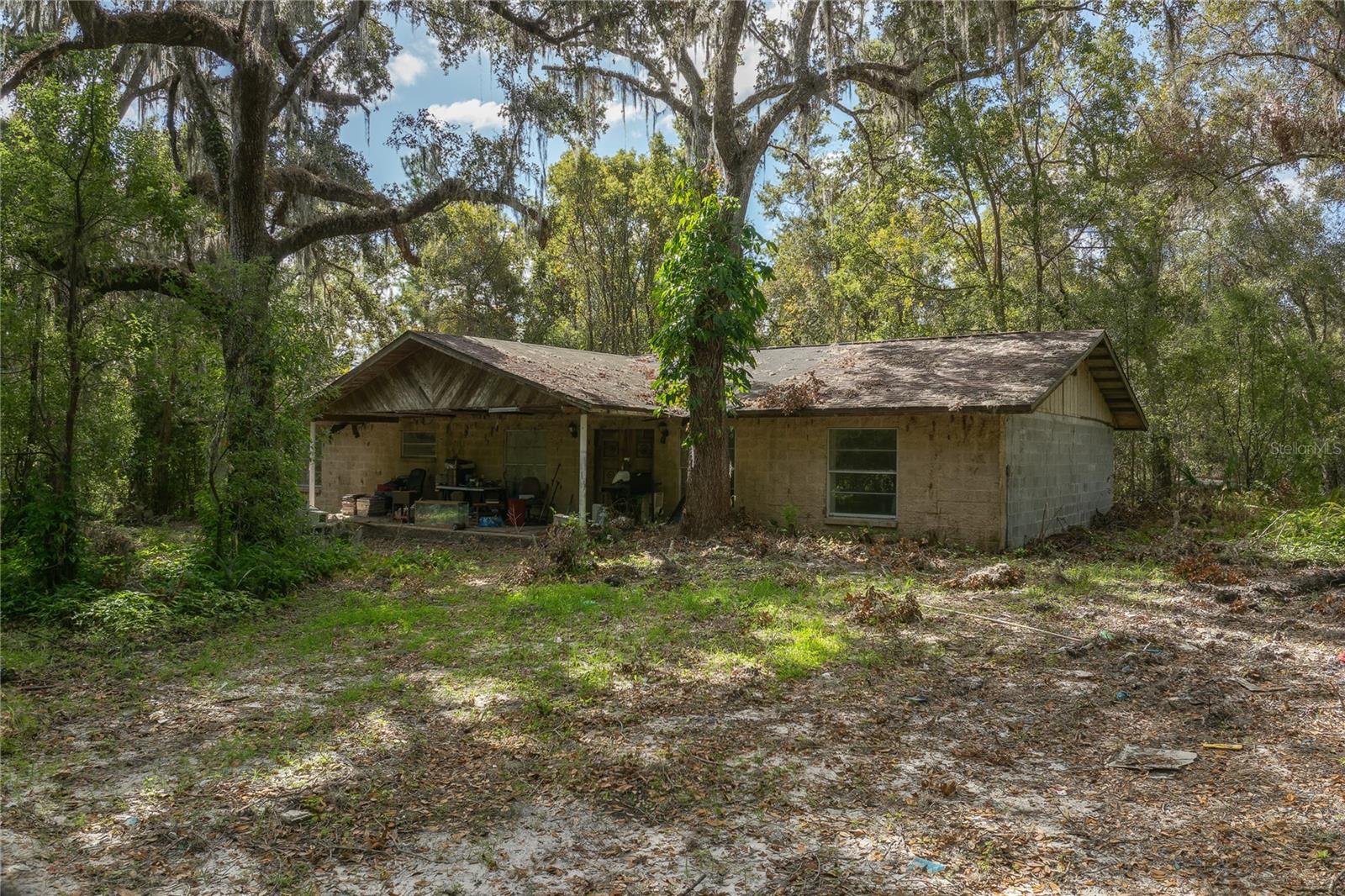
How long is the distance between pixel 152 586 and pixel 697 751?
6.92m

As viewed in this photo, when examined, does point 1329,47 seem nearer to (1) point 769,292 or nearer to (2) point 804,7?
(2) point 804,7

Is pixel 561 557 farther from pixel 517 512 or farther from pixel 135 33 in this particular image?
pixel 135 33

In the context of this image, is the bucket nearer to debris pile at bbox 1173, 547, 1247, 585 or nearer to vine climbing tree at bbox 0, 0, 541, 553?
vine climbing tree at bbox 0, 0, 541, 553

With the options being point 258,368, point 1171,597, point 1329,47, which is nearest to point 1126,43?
point 1329,47

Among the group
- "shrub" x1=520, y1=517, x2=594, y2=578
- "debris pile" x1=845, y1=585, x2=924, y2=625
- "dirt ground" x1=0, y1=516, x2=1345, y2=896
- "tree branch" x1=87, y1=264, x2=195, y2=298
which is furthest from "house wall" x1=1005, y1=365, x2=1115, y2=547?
"tree branch" x1=87, y1=264, x2=195, y2=298

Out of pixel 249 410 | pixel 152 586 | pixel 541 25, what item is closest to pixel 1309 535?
pixel 249 410

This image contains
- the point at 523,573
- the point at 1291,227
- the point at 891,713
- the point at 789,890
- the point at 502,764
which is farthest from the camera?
the point at 1291,227

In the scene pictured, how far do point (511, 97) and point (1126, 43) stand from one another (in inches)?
594

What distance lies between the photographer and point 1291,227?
2416cm

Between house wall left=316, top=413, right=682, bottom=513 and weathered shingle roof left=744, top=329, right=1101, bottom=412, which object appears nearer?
weathered shingle roof left=744, top=329, right=1101, bottom=412

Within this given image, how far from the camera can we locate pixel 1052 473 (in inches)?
568

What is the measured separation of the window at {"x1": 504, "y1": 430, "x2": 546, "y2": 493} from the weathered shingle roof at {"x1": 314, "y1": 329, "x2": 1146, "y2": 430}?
1760mm

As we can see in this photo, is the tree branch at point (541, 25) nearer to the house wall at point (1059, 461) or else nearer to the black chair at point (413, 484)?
the black chair at point (413, 484)

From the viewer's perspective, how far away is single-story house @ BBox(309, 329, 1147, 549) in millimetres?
12820
